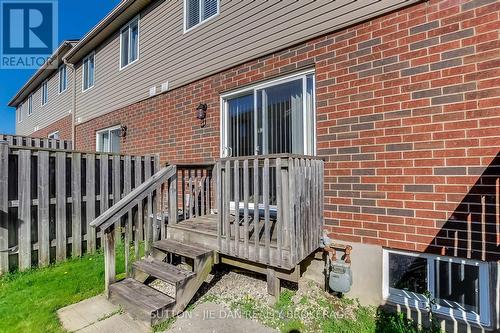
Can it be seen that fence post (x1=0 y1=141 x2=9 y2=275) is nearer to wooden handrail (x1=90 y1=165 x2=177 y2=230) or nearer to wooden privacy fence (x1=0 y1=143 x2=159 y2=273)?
wooden privacy fence (x1=0 y1=143 x2=159 y2=273)

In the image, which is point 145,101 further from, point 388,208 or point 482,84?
point 482,84

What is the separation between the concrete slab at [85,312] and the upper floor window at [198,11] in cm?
525

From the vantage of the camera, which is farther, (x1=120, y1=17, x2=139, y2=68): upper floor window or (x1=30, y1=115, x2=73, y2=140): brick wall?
(x1=30, y1=115, x2=73, y2=140): brick wall

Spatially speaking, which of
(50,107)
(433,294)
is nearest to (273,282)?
(433,294)

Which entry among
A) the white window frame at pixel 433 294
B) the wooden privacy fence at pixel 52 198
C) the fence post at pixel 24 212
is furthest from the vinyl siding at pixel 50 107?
the white window frame at pixel 433 294

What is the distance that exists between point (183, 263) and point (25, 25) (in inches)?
405

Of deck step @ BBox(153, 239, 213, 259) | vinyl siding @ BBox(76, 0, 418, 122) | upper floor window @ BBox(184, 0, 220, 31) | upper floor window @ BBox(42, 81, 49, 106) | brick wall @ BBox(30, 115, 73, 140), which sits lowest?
deck step @ BBox(153, 239, 213, 259)

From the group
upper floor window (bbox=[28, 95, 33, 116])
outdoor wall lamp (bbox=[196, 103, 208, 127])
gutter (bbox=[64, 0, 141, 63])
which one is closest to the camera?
outdoor wall lamp (bbox=[196, 103, 208, 127])

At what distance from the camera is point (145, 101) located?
696 cm

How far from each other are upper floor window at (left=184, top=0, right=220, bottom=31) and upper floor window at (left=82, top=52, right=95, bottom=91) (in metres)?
5.43

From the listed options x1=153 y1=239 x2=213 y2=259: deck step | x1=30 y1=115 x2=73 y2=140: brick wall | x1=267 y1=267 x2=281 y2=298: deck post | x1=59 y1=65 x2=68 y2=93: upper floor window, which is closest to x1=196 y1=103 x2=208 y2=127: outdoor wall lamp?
x1=153 y1=239 x2=213 y2=259: deck step

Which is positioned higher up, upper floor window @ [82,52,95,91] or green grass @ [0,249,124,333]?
upper floor window @ [82,52,95,91]

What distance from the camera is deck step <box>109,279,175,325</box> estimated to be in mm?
2717

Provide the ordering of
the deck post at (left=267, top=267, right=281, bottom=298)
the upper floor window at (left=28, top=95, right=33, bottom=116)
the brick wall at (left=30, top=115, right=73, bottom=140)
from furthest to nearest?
the upper floor window at (left=28, top=95, right=33, bottom=116) < the brick wall at (left=30, top=115, right=73, bottom=140) < the deck post at (left=267, top=267, right=281, bottom=298)
